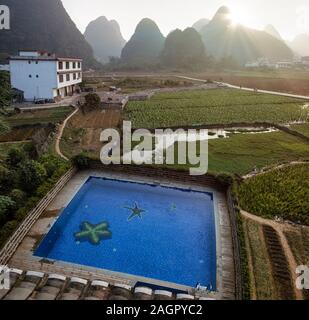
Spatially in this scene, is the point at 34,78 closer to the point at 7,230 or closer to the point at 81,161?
the point at 81,161

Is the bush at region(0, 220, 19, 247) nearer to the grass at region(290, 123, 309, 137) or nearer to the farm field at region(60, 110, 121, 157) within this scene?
the farm field at region(60, 110, 121, 157)

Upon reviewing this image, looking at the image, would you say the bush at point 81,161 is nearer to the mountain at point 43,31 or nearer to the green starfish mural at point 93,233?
the green starfish mural at point 93,233

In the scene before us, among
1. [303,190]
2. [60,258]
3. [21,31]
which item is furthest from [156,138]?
[21,31]

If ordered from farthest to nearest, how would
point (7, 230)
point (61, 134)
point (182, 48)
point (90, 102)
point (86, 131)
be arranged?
1. point (182, 48)
2. point (90, 102)
3. point (86, 131)
4. point (61, 134)
5. point (7, 230)

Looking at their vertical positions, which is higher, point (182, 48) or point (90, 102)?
point (182, 48)

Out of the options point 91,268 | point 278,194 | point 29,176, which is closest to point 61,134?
point 29,176
